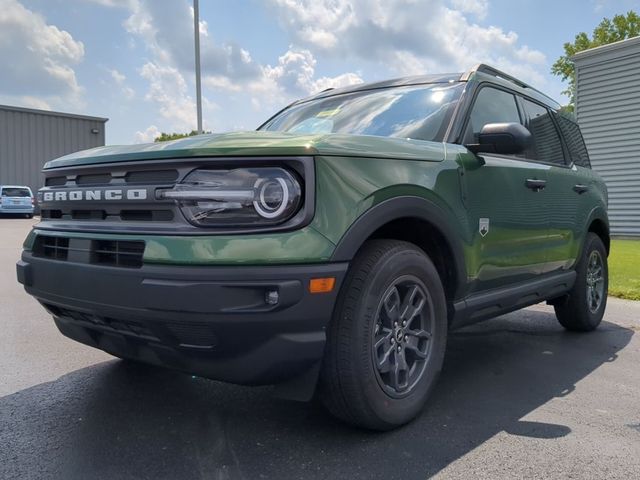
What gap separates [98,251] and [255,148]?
848 millimetres

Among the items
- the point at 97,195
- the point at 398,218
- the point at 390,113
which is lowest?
the point at 398,218

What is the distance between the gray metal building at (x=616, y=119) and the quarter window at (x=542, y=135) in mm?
11852

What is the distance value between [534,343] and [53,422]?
11.8 feet

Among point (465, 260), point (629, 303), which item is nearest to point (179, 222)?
point (465, 260)

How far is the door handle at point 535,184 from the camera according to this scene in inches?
150

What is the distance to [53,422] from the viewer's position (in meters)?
2.82

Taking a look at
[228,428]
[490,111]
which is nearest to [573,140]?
[490,111]

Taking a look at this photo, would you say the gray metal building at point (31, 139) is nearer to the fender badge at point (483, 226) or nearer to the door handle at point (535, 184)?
the door handle at point (535, 184)

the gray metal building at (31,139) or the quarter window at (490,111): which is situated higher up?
the gray metal building at (31,139)

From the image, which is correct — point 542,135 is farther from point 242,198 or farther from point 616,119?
point 616,119

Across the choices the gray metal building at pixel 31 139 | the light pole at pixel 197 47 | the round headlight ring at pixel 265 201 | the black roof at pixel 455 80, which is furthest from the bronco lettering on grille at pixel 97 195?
the gray metal building at pixel 31 139

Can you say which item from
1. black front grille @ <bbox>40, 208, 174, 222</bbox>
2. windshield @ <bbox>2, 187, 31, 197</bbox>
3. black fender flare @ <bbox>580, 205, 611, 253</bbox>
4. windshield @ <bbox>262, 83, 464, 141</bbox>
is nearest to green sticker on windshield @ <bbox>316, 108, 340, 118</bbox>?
windshield @ <bbox>262, 83, 464, 141</bbox>

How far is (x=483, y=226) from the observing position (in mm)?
3303

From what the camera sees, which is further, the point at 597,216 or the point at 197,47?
the point at 197,47
